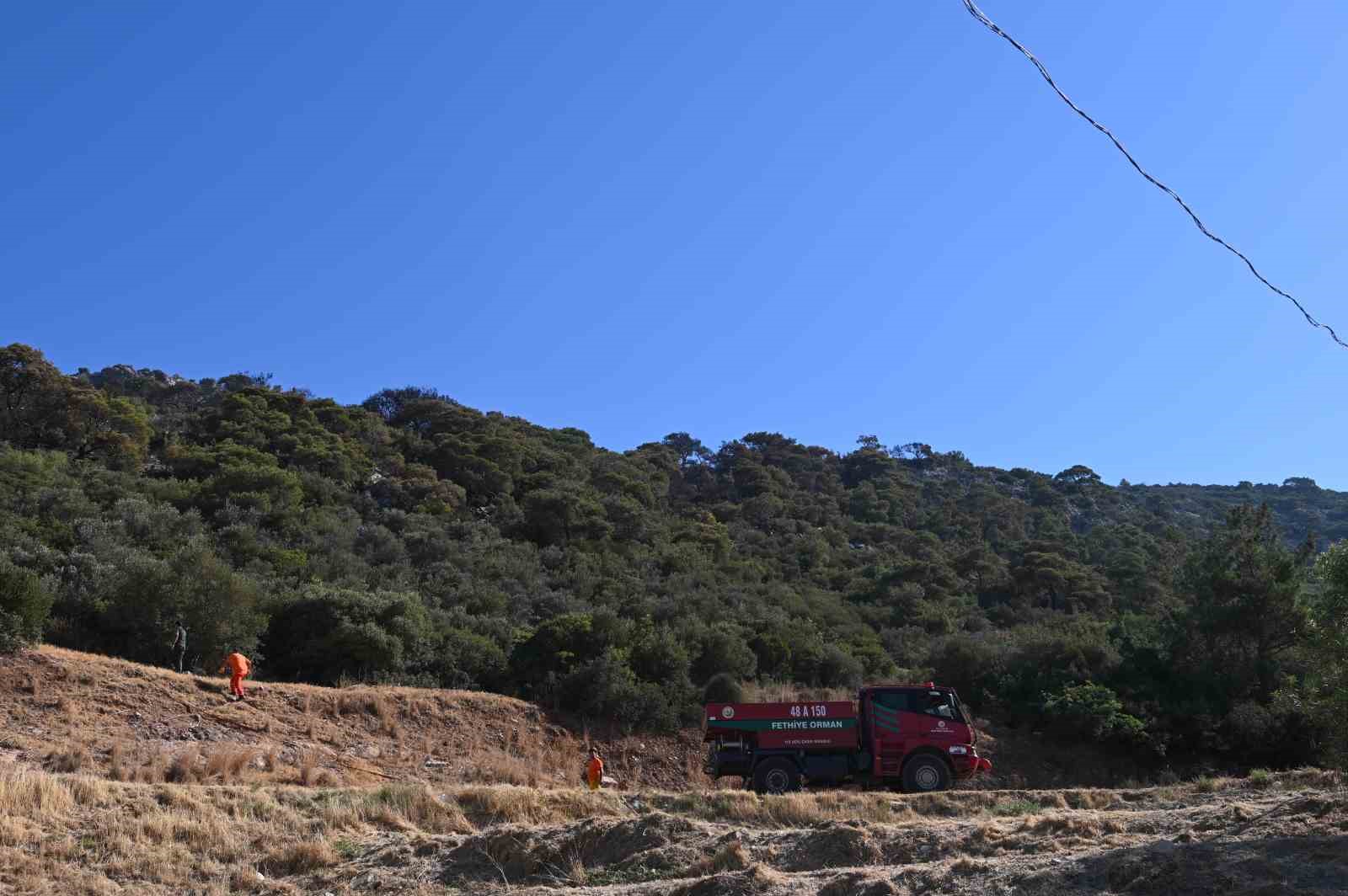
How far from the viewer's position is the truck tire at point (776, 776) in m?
21.1

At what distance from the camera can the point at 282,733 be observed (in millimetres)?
22266

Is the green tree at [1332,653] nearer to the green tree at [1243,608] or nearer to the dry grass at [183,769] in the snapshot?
the dry grass at [183,769]

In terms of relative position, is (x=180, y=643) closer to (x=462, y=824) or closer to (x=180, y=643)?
(x=180, y=643)

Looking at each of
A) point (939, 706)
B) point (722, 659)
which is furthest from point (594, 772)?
point (722, 659)

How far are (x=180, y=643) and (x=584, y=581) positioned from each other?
1881 centimetres

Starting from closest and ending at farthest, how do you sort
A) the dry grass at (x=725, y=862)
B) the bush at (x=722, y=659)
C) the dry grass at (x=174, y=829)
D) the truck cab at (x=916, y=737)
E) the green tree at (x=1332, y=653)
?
the dry grass at (x=725, y=862) < the dry grass at (x=174, y=829) < the green tree at (x=1332, y=653) < the truck cab at (x=916, y=737) < the bush at (x=722, y=659)

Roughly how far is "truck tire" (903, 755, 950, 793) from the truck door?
20 cm

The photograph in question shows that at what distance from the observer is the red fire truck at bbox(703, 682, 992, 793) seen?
21.3 meters

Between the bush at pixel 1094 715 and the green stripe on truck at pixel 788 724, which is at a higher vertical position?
the bush at pixel 1094 715

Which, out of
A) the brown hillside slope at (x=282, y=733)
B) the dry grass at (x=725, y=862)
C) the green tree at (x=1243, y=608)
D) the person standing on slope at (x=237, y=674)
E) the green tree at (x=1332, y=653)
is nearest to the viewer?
the dry grass at (x=725, y=862)

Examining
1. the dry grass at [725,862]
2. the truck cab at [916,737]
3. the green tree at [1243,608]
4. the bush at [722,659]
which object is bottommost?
the dry grass at [725,862]

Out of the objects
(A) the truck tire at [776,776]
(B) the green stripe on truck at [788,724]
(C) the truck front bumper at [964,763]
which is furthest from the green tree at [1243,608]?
(A) the truck tire at [776,776]

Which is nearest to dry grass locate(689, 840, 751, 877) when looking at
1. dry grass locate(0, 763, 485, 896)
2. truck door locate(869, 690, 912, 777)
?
dry grass locate(0, 763, 485, 896)

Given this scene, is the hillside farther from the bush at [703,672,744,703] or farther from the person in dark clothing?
the bush at [703,672,744,703]
